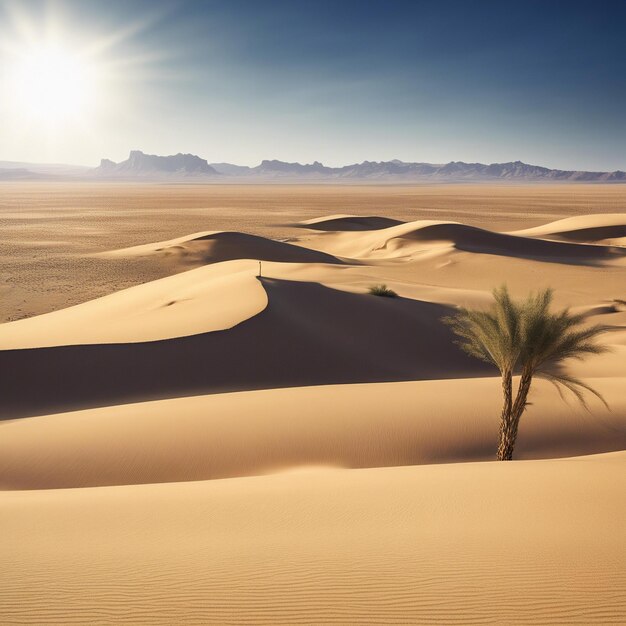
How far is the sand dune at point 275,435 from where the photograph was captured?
7.48 m

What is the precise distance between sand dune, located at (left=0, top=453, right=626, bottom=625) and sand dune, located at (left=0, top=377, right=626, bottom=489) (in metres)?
1.42

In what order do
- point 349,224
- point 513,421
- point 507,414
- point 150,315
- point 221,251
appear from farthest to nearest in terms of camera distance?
point 349,224
point 221,251
point 150,315
point 507,414
point 513,421

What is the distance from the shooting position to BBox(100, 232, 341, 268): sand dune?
113 feet

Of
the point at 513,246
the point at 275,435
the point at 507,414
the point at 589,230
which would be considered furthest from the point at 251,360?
the point at 589,230

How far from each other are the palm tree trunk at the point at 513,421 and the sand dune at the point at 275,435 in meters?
0.64

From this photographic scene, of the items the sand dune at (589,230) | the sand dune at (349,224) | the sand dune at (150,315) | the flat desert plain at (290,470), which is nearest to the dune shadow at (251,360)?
the flat desert plain at (290,470)

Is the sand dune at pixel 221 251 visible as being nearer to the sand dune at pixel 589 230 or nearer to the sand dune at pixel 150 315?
the sand dune at pixel 150 315

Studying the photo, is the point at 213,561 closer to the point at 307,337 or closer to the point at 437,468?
the point at 437,468

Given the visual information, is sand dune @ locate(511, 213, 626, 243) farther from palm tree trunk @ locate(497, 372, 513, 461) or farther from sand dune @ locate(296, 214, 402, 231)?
palm tree trunk @ locate(497, 372, 513, 461)

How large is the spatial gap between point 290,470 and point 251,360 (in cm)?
540

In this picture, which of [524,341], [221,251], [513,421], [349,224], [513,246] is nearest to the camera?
[524,341]

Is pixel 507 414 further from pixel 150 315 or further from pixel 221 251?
pixel 221 251

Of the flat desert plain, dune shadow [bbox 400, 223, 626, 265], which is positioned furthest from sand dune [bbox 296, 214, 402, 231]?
the flat desert plain

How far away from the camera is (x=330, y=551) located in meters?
3.95
